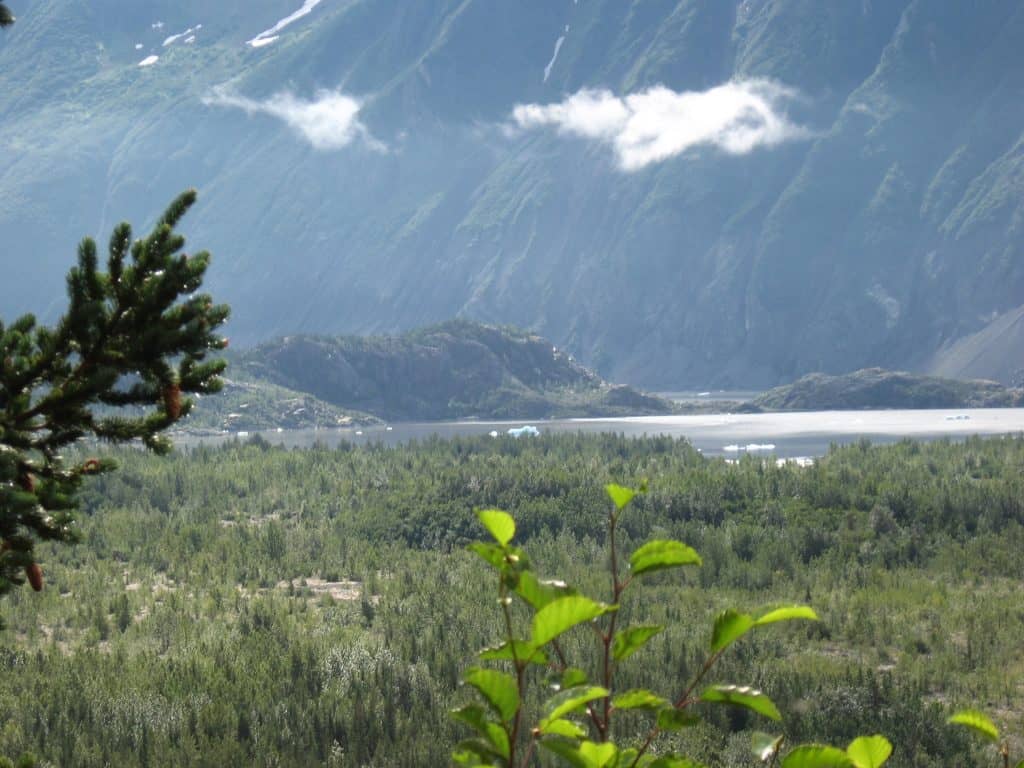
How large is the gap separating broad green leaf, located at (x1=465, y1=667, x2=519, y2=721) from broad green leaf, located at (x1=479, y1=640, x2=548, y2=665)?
0.08 m

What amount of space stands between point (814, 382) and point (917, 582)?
13380 centimetres

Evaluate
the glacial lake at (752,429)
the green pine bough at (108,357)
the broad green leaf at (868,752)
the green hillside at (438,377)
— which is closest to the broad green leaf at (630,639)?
the broad green leaf at (868,752)

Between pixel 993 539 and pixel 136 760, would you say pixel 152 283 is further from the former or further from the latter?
pixel 993 539

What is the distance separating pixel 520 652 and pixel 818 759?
101cm

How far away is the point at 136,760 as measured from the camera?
76.4 ft

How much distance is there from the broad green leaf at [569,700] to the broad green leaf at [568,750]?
0.07 meters

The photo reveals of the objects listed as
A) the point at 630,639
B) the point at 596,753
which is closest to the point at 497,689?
the point at 596,753

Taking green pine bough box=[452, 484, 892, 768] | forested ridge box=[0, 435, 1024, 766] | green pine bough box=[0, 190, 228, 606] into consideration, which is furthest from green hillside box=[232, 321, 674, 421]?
green pine bough box=[452, 484, 892, 768]

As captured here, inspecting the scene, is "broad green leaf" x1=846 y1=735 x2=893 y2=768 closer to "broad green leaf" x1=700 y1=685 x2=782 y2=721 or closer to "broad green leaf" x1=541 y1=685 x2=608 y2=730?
"broad green leaf" x1=700 y1=685 x2=782 y2=721

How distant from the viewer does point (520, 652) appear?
14.9ft

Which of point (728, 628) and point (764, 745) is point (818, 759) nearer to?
point (764, 745)

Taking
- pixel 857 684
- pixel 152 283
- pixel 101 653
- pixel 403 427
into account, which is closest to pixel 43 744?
pixel 101 653

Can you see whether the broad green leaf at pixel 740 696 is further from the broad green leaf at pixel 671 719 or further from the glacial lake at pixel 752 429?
the glacial lake at pixel 752 429

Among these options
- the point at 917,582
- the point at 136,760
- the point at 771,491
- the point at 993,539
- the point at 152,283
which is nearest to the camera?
the point at 152,283
